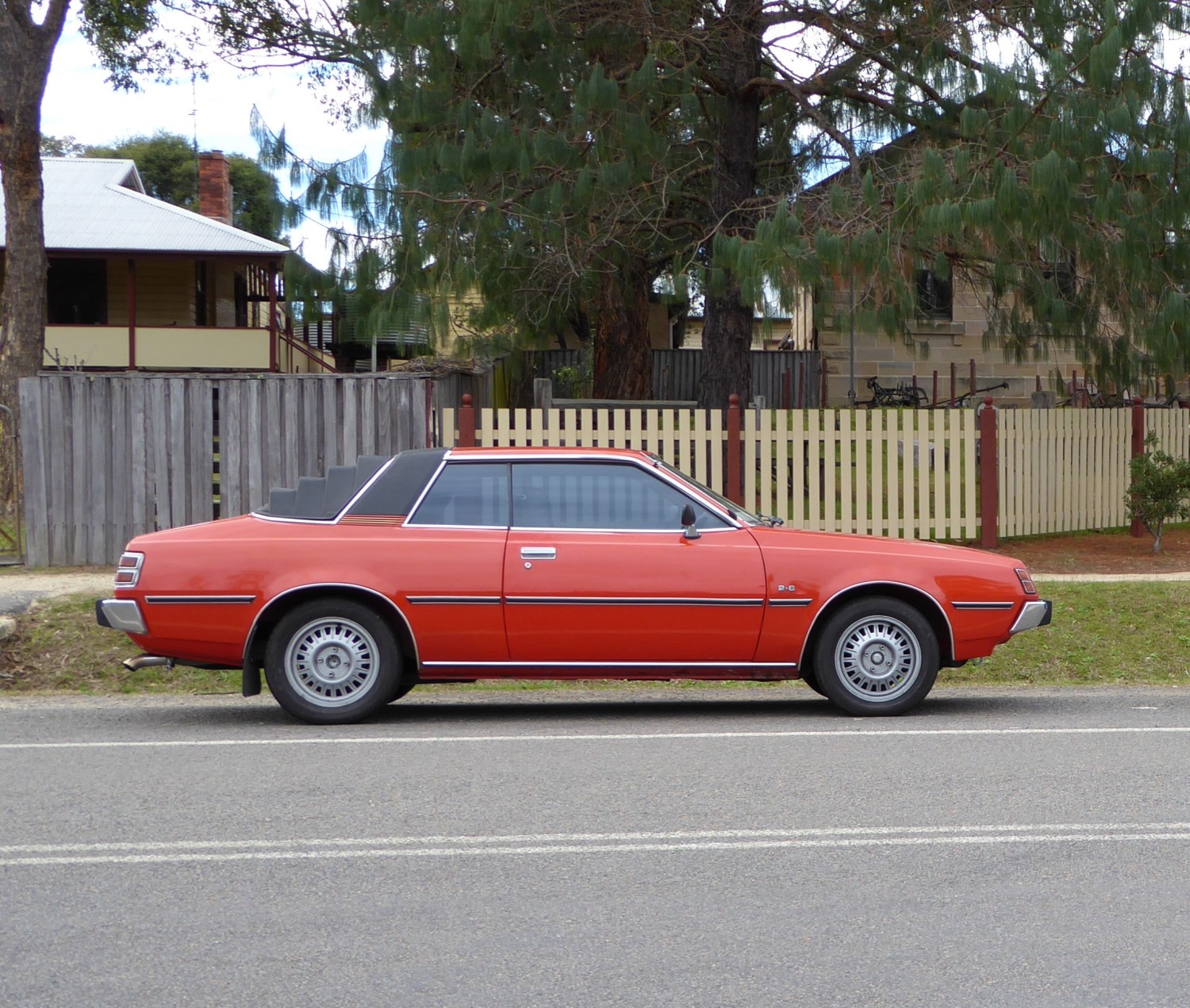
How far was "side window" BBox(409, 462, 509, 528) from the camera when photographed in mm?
8555

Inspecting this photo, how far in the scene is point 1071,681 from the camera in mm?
10508

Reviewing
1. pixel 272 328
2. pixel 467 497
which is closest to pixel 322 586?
pixel 467 497

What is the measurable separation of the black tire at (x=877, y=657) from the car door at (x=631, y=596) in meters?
0.48

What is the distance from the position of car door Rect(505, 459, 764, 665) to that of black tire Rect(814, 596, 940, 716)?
0.48m

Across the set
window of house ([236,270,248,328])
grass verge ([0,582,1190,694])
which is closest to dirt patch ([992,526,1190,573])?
grass verge ([0,582,1190,694])

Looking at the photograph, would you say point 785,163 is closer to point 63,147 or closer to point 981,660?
point 981,660

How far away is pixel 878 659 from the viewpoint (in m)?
8.53

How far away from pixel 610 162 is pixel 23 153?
25.0ft

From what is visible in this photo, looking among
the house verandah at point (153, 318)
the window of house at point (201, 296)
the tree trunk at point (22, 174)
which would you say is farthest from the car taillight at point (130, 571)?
the window of house at point (201, 296)

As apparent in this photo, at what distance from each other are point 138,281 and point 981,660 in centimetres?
2487

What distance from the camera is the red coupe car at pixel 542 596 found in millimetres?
8273

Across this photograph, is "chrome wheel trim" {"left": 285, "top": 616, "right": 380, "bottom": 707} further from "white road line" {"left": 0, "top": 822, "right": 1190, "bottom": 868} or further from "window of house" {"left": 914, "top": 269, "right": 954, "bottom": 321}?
"window of house" {"left": 914, "top": 269, "right": 954, "bottom": 321}

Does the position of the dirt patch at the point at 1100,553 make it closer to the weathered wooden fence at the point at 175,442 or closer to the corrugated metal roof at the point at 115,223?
the weathered wooden fence at the point at 175,442

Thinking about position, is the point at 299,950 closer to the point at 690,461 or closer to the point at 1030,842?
the point at 1030,842
